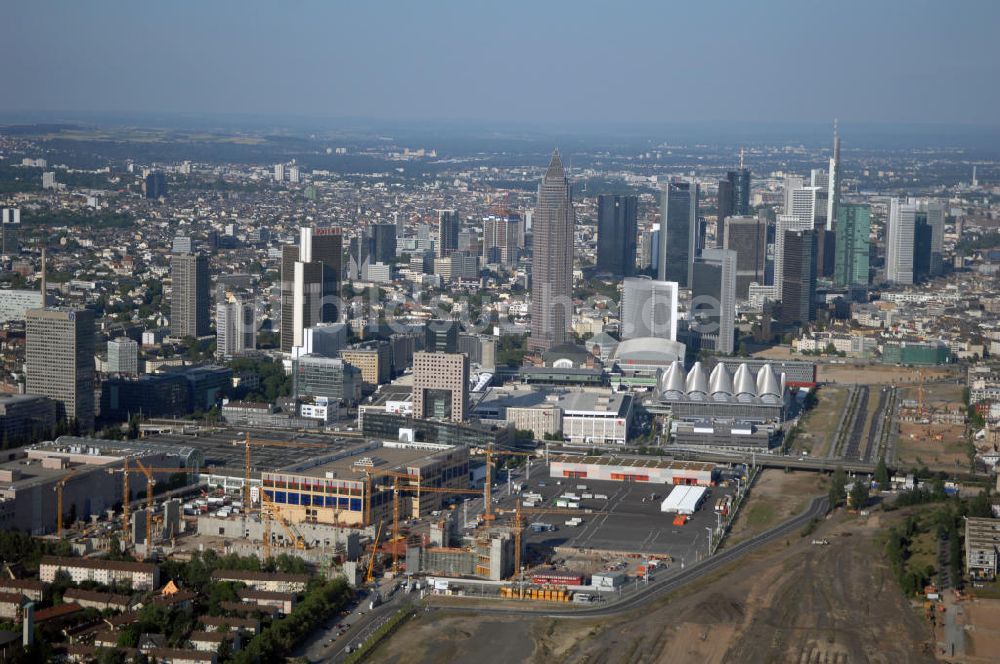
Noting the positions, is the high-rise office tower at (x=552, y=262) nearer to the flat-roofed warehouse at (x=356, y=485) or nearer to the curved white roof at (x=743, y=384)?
the curved white roof at (x=743, y=384)

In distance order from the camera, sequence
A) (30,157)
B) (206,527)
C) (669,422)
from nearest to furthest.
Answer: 1. (206,527)
2. (669,422)
3. (30,157)

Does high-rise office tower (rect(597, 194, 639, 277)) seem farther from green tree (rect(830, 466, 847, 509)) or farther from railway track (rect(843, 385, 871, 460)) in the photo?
green tree (rect(830, 466, 847, 509))

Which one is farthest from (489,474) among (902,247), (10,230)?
(10,230)

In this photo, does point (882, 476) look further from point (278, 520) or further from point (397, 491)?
point (278, 520)

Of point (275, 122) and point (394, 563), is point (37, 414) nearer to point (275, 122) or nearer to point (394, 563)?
point (394, 563)

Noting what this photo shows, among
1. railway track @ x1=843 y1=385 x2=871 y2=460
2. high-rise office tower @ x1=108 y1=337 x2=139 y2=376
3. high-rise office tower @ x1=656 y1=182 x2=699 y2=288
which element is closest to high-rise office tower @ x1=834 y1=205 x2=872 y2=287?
high-rise office tower @ x1=656 y1=182 x2=699 y2=288

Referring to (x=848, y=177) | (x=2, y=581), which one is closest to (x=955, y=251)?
(x=848, y=177)

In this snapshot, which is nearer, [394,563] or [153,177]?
[394,563]
